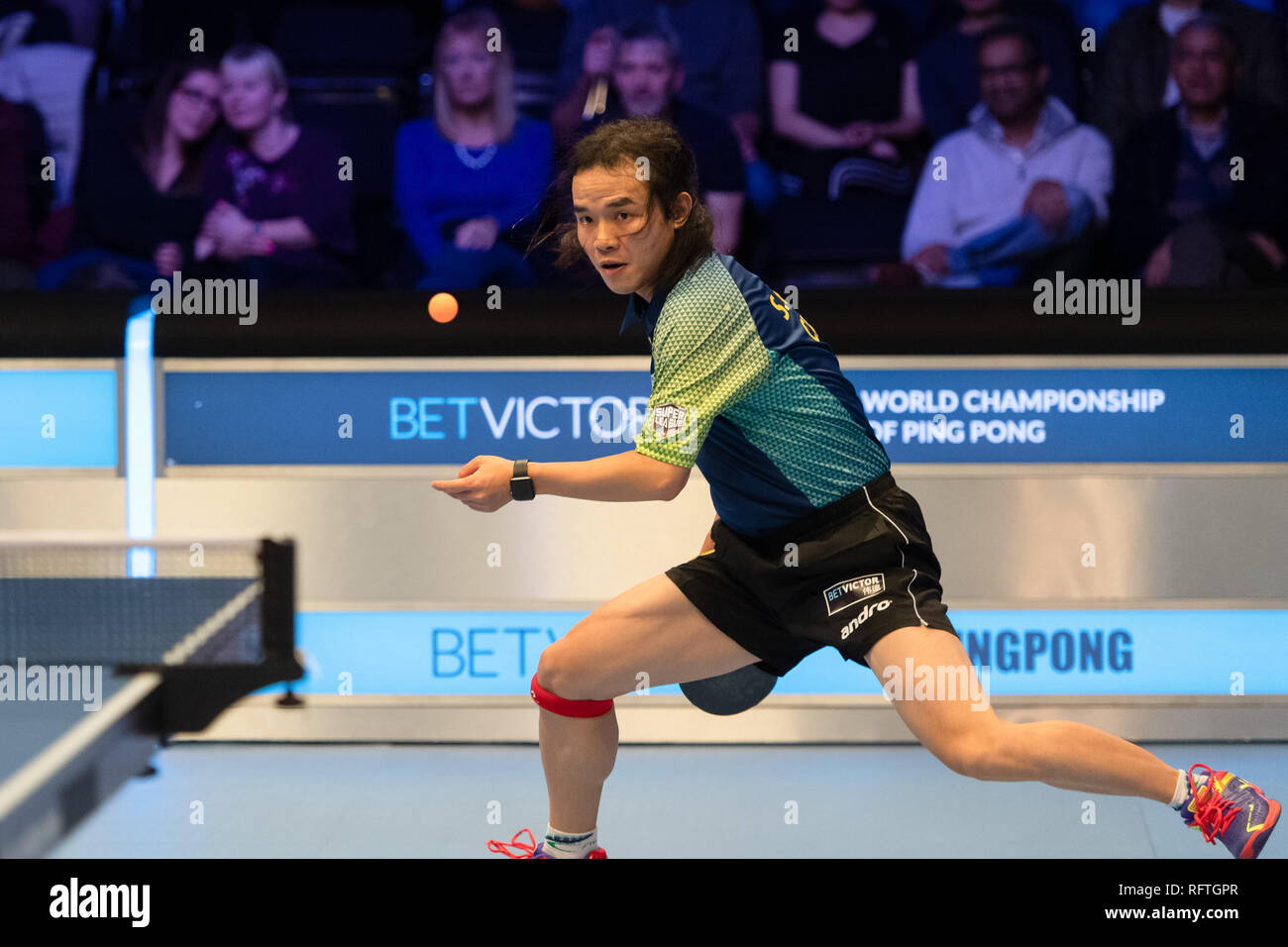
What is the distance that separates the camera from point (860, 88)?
5.20 meters

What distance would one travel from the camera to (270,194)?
4.87m

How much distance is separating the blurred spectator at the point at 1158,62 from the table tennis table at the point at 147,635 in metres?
3.16

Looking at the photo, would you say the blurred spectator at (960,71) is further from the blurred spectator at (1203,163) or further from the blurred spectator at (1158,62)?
the blurred spectator at (1203,163)

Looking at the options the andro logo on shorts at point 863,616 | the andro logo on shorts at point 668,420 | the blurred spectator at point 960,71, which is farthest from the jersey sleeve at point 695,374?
the blurred spectator at point 960,71

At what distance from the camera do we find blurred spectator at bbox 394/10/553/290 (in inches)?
190

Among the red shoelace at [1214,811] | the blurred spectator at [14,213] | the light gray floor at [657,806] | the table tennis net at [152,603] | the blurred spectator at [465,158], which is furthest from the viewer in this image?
the blurred spectator at [14,213]

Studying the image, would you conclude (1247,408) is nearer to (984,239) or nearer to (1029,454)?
(1029,454)

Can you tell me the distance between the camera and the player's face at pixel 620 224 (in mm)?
2424

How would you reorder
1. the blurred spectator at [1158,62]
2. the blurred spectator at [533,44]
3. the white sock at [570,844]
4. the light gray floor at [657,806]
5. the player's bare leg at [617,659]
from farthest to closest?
the blurred spectator at [533,44] → the blurred spectator at [1158,62] → the light gray floor at [657,806] → the white sock at [570,844] → the player's bare leg at [617,659]

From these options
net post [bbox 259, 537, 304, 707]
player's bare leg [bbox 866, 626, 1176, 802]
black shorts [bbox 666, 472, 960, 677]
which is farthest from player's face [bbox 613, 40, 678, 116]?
player's bare leg [bbox 866, 626, 1176, 802]

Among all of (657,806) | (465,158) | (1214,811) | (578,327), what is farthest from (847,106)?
(1214,811)

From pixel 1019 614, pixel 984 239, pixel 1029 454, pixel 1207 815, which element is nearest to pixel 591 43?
pixel 984 239

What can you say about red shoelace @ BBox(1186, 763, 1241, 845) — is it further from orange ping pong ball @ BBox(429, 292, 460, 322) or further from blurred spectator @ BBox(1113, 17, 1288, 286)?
blurred spectator @ BBox(1113, 17, 1288, 286)

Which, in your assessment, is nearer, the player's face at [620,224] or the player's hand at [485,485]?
the player's hand at [485,485]
